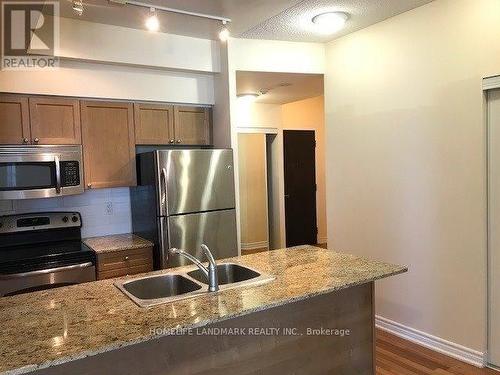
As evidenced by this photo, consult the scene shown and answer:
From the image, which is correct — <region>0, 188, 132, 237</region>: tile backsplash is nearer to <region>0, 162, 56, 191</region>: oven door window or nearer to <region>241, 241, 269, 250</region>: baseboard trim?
<region>0, 162, 56, 191</region>: oven door window

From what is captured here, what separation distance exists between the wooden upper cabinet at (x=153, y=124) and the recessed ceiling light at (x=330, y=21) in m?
1.50

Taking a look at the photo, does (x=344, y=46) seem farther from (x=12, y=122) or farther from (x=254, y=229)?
(x=254, y=229)

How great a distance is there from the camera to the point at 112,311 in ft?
5.37

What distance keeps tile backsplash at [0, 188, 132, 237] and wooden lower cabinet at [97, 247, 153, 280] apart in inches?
25.1

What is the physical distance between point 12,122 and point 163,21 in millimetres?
1396

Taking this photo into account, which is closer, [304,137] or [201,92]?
[201,92]

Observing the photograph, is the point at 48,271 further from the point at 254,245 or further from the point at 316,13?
the point at 254,245

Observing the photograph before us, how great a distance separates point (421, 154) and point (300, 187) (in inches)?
141

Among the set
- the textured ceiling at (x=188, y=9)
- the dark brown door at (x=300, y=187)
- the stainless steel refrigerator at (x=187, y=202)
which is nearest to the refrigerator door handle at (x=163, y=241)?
the stainless steel refrigerator at (x=187, y=202)

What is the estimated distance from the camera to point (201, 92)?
12.6ft

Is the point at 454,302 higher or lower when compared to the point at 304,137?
lower

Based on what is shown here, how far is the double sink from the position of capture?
6.50 feet

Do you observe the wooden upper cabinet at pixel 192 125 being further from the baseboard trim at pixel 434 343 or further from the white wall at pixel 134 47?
the baseboard trim at pixel 434 343

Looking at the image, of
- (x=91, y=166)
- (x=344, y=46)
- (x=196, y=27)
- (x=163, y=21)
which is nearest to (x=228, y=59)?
(x=196, y=27)
